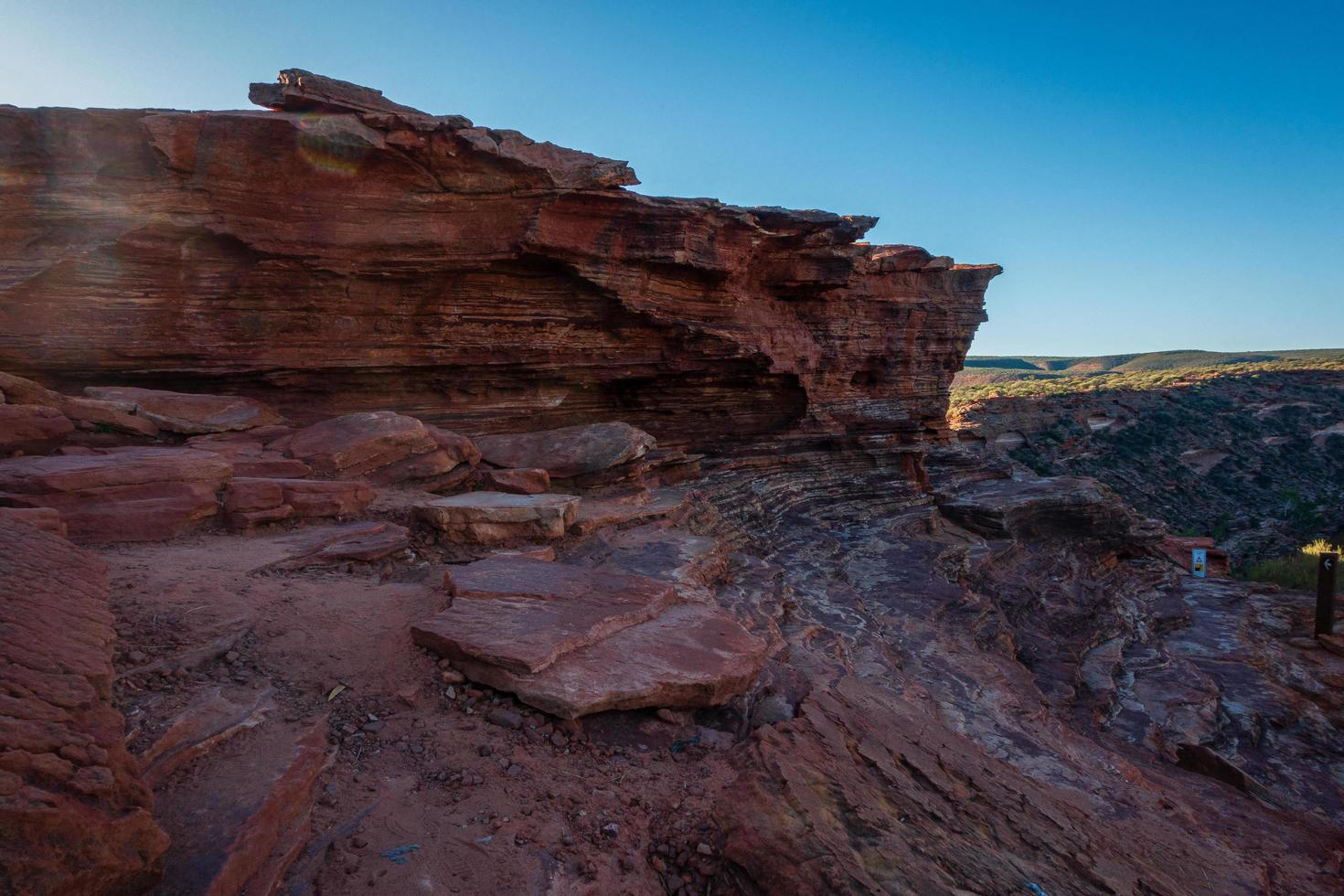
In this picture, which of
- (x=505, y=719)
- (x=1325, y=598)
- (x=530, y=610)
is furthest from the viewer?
(x=1325, y=598)

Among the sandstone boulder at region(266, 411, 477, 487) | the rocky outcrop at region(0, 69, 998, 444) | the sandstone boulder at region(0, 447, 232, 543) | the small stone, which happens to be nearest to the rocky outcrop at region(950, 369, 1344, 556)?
the rocky outcrop at region(0, 69, 998, 444)

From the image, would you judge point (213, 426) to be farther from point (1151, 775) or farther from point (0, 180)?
point (1151, 775)

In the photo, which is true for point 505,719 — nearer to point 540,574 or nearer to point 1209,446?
point 540,574

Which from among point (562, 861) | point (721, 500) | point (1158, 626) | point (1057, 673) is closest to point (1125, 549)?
point (1158, 626)

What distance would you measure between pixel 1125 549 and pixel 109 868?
22.3m

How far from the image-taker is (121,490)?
5633mm

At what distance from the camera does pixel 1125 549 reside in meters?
18.4

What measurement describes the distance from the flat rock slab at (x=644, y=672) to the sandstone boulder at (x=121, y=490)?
369cm

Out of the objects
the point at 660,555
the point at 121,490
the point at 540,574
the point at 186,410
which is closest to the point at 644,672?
the point at 540,574

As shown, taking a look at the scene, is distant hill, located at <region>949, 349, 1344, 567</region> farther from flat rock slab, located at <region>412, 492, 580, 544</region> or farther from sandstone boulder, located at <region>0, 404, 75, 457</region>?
sandstone boulder, located at <region>0, 404, 75, 457</region>

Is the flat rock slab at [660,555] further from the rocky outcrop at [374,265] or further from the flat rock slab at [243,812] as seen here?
the rocky outcrop at [374,265]

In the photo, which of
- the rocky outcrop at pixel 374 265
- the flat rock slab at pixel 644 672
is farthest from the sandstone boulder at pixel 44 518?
the rocky outcrop at pixel 374 265

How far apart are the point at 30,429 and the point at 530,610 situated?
587 centimetres

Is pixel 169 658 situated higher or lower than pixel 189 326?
lower
